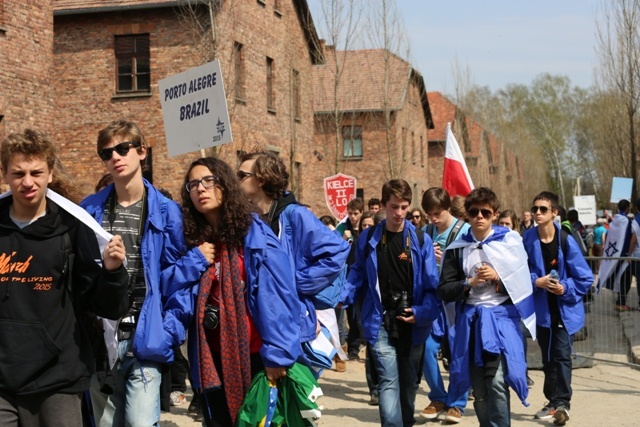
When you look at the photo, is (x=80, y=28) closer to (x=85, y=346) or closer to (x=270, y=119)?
(x=270, y=119)

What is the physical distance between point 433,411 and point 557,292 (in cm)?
164

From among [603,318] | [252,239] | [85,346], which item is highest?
[252,239]

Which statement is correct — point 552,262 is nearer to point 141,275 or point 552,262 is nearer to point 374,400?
point 374,400

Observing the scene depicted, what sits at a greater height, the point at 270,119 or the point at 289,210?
the point at 270,119

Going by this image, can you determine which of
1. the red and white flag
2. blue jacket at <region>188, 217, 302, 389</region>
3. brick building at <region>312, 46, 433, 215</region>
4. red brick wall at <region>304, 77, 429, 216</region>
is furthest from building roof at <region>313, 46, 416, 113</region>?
blue jacket at <region>188, 217, 302, 389</region>

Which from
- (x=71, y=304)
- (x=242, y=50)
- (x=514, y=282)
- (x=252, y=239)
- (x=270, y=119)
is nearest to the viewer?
(x=71, y=304)

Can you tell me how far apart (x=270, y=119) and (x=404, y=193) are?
21.6 meters

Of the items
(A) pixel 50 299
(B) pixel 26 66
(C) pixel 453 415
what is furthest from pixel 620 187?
(A) pixel 50 299

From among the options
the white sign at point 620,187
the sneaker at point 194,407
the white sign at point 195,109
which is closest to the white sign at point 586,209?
the white sign at point 620,187

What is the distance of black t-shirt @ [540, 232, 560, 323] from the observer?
8977 mm

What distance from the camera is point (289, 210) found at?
19.5ft

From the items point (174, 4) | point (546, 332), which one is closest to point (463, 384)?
point (546, 332)

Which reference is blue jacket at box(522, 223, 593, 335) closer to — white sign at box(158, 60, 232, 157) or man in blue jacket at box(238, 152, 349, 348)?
white sign at box(158, 60, 232, 157)

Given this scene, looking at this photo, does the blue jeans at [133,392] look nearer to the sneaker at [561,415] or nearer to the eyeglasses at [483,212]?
the eyeglasses at [483,212]
